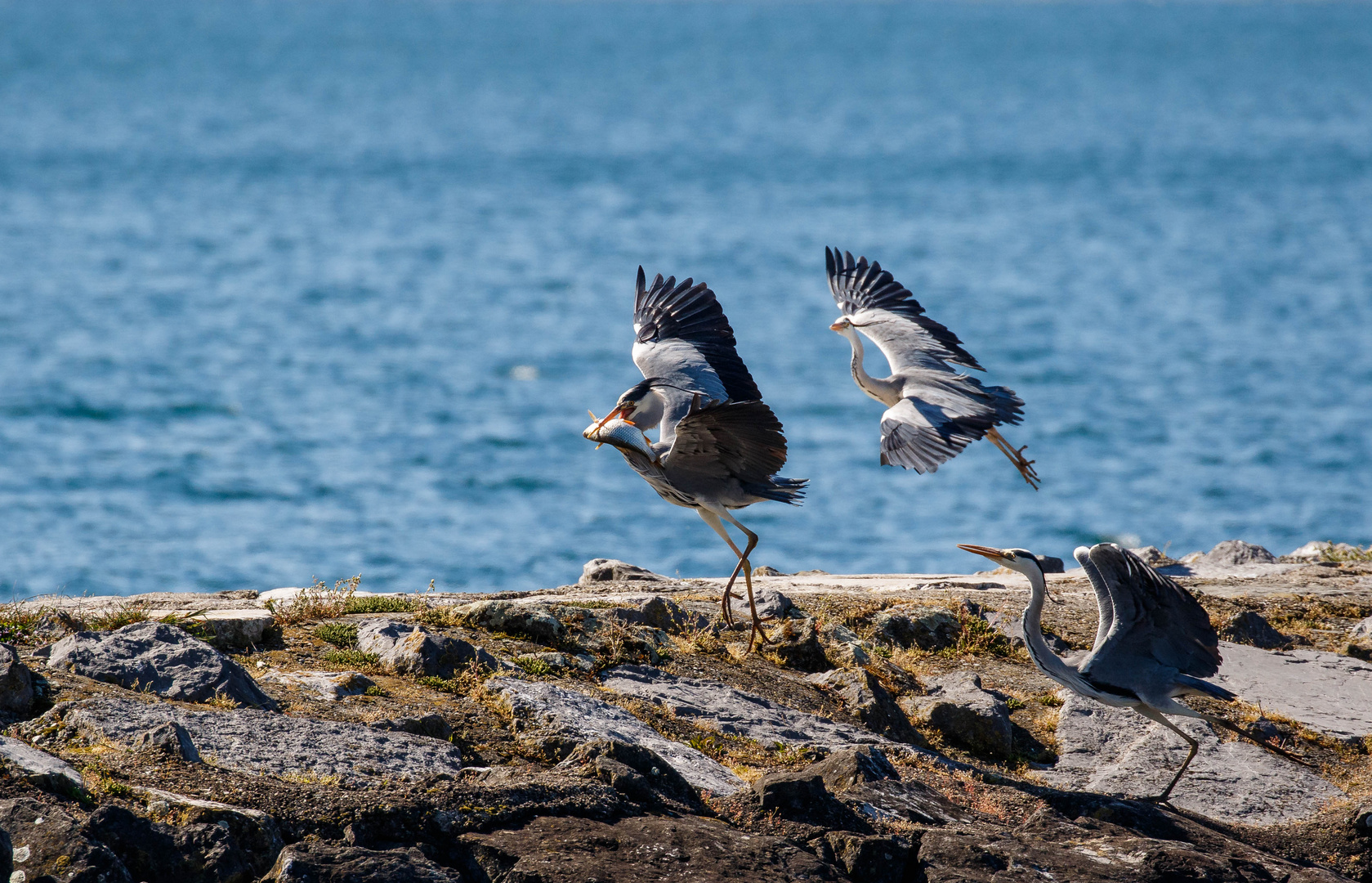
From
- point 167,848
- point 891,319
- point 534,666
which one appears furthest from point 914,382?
point 167,848

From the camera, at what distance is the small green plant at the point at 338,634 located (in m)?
7.59

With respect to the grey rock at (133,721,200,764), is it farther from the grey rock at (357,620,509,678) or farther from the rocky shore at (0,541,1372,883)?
the grey rock at (357,620,509,678)

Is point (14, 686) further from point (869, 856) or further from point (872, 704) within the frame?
point (872, 704)

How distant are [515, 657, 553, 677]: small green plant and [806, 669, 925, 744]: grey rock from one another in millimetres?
1587

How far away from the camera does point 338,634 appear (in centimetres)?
766

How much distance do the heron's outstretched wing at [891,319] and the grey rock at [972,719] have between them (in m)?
4.26

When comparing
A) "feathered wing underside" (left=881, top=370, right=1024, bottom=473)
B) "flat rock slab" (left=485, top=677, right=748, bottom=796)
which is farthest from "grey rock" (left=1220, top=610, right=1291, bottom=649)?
"flat rock slab" (left=485, top=677, right=748, bottom=796)

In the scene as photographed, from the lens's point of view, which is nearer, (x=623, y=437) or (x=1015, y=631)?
(x=623, y=437)

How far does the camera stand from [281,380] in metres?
31.2

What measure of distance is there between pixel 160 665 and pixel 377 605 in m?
2.18

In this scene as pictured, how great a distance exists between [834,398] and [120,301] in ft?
64.5

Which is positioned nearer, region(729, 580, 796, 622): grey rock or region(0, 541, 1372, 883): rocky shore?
region(0, 541, 1372, 883): rocky shore

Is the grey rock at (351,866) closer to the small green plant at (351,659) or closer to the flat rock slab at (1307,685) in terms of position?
the small green plant at (351,659)

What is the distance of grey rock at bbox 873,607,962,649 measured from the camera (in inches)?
349
